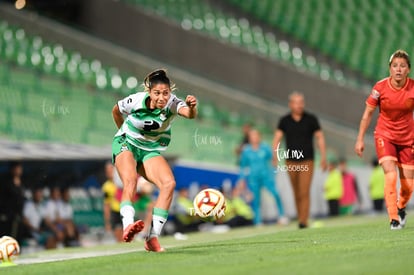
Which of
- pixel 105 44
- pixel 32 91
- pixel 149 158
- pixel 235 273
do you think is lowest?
pixel 235 273

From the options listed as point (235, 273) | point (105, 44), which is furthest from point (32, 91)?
point (235, 273)

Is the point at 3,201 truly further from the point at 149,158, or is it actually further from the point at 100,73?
the point at 100,73

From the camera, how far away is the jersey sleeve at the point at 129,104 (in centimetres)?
1260

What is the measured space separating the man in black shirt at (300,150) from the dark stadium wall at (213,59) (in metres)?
13.9

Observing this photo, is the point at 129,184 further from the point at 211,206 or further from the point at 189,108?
the point at 211,206

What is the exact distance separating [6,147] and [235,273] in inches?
499

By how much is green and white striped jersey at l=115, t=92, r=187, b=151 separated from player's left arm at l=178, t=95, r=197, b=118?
0.64 ft

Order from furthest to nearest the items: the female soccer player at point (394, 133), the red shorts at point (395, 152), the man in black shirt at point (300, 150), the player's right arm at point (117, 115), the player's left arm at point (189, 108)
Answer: the man in black shirt at point (300, 150)
the red shorts at point (395, 152)
the female soccer player at point (394, 133)
the player's right arm at point (117, 115)
the player's left arm at point (189, 108)

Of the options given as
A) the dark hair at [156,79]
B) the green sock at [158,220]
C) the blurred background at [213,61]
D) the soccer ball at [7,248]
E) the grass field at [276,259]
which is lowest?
the grass field at [276,259]

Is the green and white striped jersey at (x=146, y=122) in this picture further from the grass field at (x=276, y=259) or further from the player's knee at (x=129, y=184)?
the grass field at (x=276, y=259)

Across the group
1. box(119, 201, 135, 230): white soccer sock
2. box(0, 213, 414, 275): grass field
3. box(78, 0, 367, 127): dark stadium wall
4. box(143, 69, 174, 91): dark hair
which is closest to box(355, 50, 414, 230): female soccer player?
box(0, 213, 414, 275): grass field

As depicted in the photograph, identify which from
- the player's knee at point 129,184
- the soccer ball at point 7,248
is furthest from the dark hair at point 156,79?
the soccer ball at point 7,248

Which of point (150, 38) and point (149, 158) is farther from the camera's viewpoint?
point (150, 38)

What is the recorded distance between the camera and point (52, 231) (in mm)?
21766
